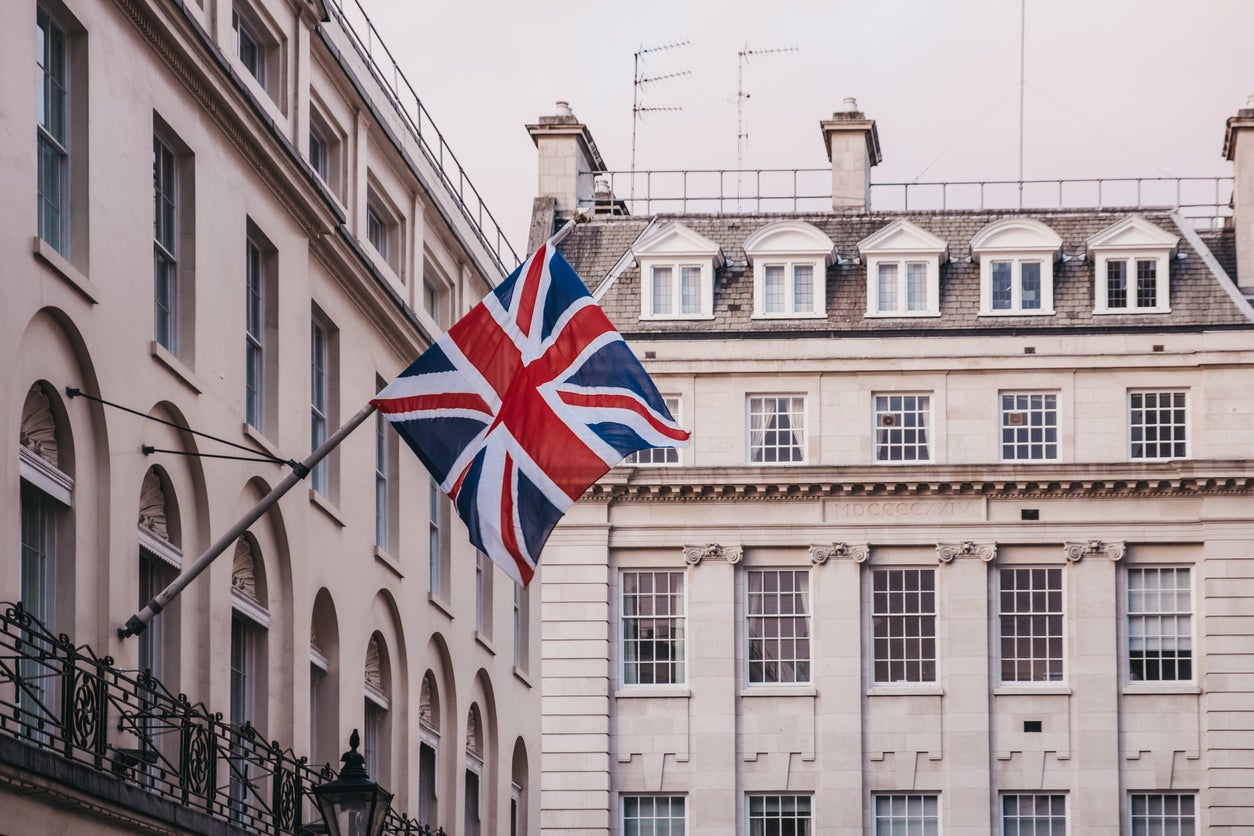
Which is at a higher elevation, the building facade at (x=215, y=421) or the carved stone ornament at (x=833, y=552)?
the carved stone ornament at (x=833, y=552)

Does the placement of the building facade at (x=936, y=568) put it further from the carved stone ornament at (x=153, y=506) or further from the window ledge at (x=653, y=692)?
the carved stone ornament at (x=153, y=506)

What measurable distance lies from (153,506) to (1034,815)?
3476 cm

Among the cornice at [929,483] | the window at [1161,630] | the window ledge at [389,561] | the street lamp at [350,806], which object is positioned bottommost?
the street lamp at [350,806]

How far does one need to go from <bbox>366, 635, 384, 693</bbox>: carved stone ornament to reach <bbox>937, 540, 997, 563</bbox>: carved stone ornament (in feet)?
80.4

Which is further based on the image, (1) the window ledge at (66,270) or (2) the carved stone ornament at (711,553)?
(2) the carved stone ornament at (711,553)

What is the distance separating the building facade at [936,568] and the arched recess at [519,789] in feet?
40.0

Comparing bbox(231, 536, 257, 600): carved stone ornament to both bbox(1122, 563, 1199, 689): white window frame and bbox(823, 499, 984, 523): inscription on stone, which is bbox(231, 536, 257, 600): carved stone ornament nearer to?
bbox(823, 499, 984, 523): inscription on stone

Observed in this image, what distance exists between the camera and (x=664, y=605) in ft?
188

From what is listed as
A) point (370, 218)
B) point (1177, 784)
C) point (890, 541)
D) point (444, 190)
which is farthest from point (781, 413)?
point (370, 218)

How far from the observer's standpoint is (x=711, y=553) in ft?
187

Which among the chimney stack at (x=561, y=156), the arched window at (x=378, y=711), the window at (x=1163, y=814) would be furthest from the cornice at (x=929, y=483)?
the arched window at (x=378, y=711)

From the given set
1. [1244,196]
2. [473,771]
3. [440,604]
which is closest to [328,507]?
[440,604]

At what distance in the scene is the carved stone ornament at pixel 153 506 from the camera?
934 inches

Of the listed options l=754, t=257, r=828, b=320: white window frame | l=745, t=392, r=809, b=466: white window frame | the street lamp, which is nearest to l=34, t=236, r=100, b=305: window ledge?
the street lamp
